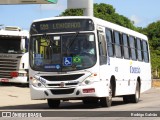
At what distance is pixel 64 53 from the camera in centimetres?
2086

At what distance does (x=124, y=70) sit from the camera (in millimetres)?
24562

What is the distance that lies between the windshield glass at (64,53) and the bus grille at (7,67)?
1356 cm

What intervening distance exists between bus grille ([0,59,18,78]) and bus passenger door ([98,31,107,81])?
13.8 metres

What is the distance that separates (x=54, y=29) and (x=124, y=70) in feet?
15.1

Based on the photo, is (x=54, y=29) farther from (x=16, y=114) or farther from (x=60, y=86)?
(x=16, y=114)

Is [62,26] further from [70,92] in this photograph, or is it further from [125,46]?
[125,46]

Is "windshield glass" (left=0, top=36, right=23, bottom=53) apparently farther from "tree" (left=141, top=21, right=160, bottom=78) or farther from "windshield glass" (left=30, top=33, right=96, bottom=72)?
"tree" (left=141, top=21, right=160, bottom=78)

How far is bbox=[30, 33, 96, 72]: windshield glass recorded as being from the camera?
20719mm

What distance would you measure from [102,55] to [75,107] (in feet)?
9.52

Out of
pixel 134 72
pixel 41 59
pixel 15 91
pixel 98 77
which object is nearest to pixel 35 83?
pixel 41 59

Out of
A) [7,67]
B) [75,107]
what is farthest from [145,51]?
[7,67]

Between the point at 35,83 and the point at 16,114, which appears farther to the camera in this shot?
the point at 35,83

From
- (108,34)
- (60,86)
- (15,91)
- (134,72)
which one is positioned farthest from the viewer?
(15,91)

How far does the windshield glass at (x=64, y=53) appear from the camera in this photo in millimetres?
20719
